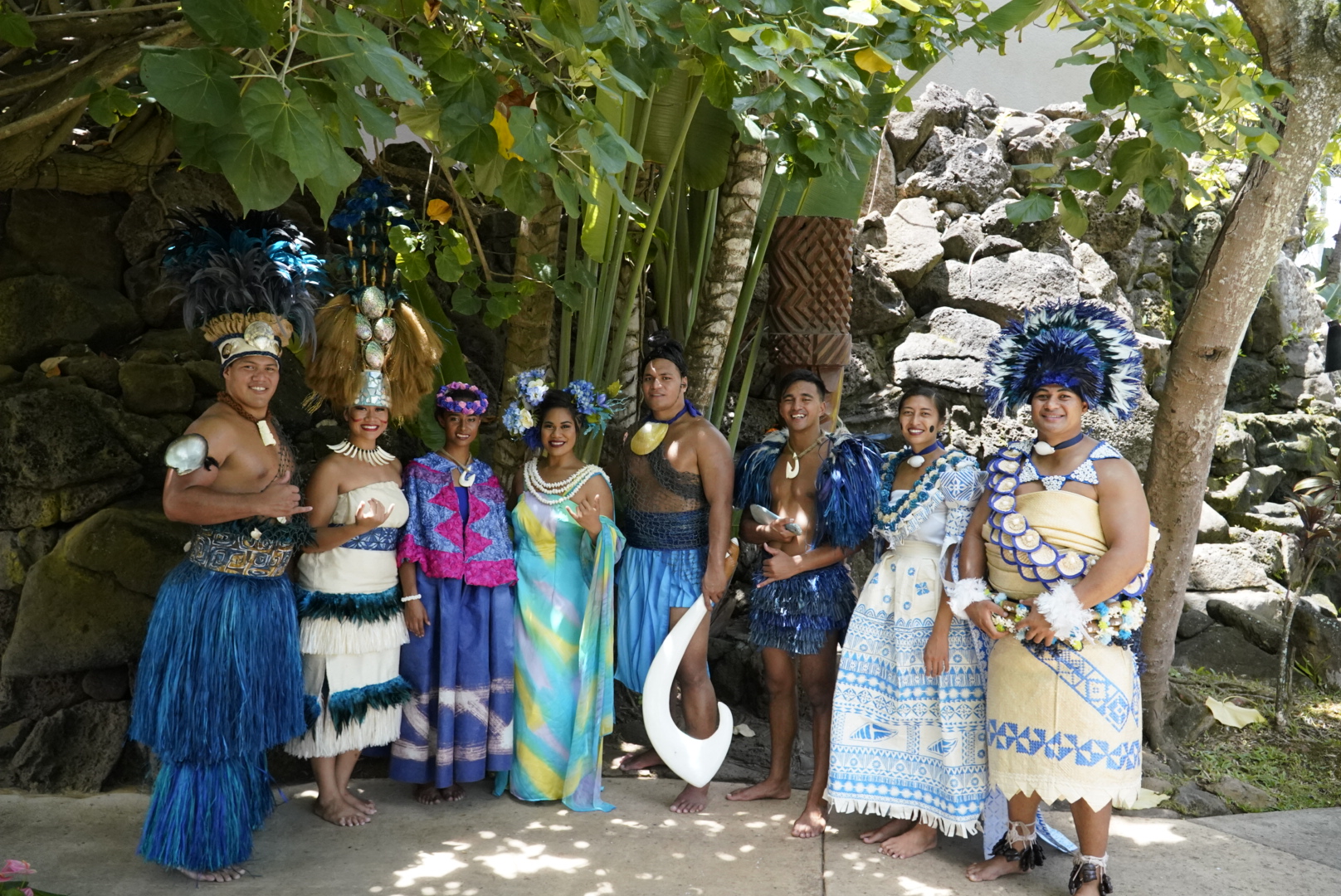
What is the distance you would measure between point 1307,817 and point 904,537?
200 cm

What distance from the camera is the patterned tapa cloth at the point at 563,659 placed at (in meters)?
3.94

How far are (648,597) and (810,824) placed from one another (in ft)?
3.30

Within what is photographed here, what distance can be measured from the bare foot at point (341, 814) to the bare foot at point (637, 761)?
3.60 ft

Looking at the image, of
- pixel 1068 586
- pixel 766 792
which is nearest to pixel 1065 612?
pixel 1068 586

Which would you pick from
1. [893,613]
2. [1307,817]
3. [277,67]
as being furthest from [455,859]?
[1307,817]

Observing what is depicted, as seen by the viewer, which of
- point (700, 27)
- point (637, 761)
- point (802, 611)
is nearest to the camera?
point (700, 27)

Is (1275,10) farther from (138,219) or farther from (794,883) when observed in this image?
(138,219)

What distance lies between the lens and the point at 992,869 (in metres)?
3.44

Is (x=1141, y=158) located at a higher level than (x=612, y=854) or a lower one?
higher

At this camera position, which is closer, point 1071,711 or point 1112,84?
point 1112,84

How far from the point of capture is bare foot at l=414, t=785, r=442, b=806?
399 cm

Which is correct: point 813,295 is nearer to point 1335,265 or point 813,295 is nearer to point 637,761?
point 637,761

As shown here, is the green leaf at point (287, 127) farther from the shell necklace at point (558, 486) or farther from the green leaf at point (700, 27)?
the shell necklace at point (558, 486)

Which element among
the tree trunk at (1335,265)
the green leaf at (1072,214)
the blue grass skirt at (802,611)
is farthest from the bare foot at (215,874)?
the tree trunk at (1335,265)
